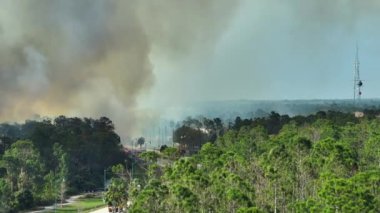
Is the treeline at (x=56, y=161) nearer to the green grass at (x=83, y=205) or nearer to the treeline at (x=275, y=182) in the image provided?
the green grass at (x=83, y=205)

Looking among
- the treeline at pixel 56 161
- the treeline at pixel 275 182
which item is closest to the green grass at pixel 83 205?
the treeline at pixel 56 161

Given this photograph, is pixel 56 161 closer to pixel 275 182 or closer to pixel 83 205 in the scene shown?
pixel 83 205

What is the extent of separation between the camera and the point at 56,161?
71500 millimetres

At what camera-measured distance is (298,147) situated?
46344 mm

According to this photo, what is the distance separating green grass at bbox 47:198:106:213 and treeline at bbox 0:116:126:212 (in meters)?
2.01

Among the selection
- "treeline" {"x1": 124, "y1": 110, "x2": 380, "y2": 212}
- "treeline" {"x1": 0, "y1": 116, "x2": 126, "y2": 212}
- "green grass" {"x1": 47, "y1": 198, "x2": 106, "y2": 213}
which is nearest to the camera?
"treeline" {"x1": 124, "y1": 110, "x2": 380, "y2": 212}

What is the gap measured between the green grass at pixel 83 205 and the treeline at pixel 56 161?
201 cm

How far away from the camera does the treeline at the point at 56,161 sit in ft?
201

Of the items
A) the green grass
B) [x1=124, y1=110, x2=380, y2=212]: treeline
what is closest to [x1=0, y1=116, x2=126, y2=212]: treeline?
the green grass

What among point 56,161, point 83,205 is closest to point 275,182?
point 83,205

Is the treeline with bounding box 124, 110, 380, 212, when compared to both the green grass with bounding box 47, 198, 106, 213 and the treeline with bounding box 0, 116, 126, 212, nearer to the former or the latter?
the green grass with bounding box 47, 198, 106, 213

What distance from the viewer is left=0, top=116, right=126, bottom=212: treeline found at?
61.2 m

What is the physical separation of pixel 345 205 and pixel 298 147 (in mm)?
20022

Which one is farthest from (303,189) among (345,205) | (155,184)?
(345,205)
